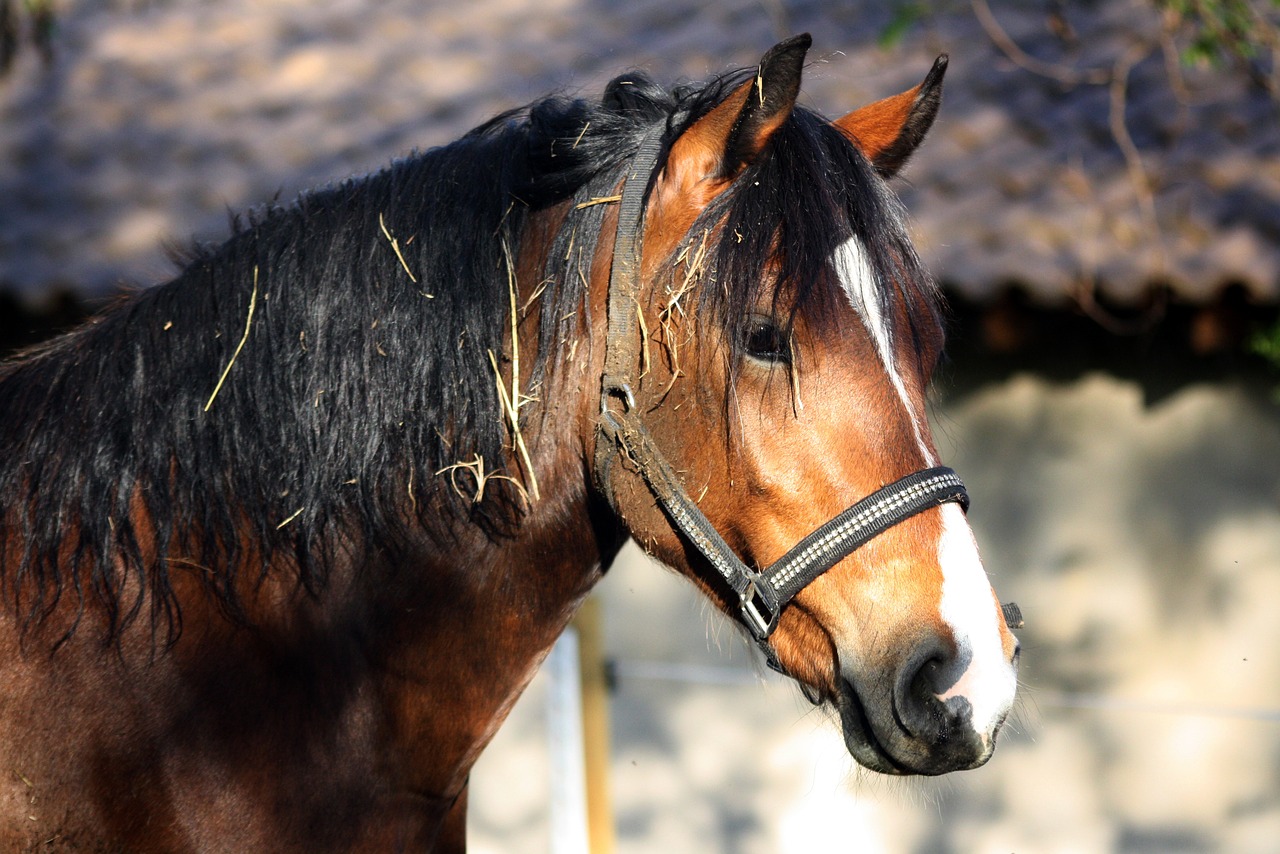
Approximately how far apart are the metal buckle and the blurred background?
206 centimetres

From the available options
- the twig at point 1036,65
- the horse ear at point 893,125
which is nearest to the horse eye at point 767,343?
the horse ear at point 893,125

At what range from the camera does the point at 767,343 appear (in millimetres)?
1776

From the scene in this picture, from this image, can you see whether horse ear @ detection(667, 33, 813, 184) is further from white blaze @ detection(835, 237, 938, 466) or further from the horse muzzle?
the horse muzzle

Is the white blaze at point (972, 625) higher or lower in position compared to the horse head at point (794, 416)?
lower

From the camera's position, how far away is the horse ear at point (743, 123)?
169cm

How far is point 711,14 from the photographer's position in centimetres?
614

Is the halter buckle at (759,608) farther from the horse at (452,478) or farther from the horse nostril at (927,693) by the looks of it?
the horse nostril at (927,693)

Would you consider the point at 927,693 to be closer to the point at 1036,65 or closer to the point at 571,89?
the point at 571,89

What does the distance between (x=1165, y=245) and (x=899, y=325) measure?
2582 millimetres

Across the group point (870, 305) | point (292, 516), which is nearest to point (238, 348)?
point (292, 516)

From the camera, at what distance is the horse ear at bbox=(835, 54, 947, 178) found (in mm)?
2121

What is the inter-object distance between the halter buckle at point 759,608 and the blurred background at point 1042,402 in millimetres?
2065

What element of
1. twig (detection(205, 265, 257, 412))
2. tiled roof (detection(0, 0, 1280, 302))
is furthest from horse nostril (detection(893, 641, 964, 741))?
tiled roof (detection(0, 0, 1280, 302))

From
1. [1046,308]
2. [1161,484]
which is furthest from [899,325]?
[1161,484]
